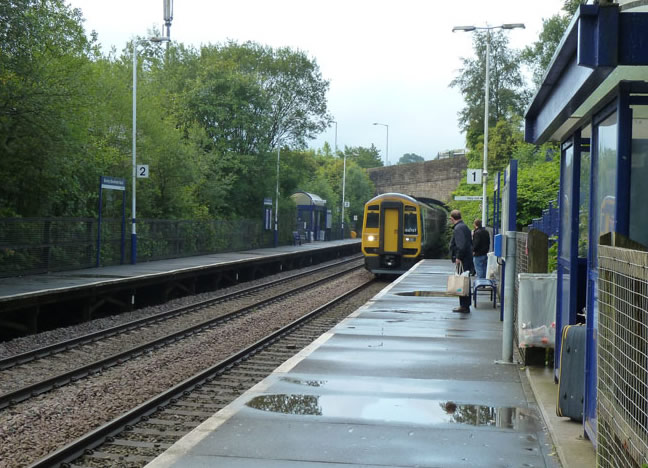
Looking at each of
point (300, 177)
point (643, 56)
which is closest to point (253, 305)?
point (643, 56)

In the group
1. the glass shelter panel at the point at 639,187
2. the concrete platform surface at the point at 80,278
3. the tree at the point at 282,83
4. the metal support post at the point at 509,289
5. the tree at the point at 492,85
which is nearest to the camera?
the glass shelter panel at the point at 639,187

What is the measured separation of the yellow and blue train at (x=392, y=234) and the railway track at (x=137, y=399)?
15.0 m

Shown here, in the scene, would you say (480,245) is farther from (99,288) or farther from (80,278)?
(80,278)

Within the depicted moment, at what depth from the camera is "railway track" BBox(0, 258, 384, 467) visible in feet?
23.2

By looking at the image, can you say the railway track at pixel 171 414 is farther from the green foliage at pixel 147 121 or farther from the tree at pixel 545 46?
the tree at pixel 545 46

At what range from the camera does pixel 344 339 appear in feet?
36.7

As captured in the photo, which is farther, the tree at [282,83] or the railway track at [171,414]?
the tree at [282,83]

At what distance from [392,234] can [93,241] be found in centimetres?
1098

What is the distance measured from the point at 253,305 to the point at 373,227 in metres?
11.6

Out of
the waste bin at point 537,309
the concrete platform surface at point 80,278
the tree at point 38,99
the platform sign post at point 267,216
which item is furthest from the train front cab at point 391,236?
the waste bin at point 537,309

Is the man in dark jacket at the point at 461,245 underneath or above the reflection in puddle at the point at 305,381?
above

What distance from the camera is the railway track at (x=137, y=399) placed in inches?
278

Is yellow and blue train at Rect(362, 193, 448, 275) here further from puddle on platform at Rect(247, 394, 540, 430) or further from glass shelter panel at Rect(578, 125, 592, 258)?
glass shelter panel at Rect(578, 125, 592, 258)

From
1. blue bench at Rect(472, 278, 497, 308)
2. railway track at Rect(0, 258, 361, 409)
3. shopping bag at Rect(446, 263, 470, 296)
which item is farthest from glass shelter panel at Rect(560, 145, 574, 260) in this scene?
blue bench at Rect(472, 278, 497, 308)
